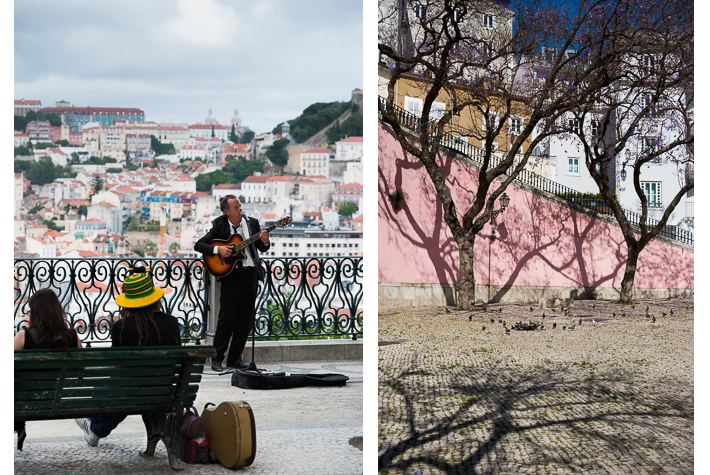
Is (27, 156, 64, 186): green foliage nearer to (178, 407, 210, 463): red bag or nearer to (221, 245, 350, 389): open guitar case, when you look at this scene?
(221, 245, 350, 389): open guitar case

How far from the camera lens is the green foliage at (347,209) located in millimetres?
12423

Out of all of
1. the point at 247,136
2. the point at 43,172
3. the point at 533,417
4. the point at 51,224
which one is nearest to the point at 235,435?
the point at 533,417

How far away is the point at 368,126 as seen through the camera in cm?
196

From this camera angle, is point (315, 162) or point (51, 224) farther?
point (315, 162)

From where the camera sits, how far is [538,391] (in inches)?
169

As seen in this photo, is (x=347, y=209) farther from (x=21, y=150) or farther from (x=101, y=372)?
(x=101, y=372)

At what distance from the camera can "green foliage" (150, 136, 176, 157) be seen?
29.0 feet

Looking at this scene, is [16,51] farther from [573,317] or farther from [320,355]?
[573,317]

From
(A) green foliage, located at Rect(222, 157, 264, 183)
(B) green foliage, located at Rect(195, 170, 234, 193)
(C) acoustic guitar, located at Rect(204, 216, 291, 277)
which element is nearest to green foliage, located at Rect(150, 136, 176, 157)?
(B) green foliage, located at Rect(195, 170, 234, 193)

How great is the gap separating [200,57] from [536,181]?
414 inches

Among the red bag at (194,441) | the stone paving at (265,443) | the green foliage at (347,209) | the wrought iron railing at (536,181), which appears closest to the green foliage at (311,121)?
the green foliage at (347,209)

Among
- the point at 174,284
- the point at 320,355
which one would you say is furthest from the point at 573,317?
the point at 174,284

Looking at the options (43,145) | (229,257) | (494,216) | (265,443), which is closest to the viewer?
(265,443)

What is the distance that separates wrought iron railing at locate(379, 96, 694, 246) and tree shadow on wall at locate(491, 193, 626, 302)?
9 centimetres
